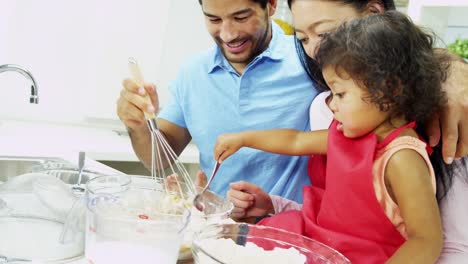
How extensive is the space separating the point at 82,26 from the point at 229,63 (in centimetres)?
118

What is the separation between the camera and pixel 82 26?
230cm

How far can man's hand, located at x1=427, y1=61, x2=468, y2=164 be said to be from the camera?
87 centimetres

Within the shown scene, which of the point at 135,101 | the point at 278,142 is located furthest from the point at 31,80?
the point at 278,142

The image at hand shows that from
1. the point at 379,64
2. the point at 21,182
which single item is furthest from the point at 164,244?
the point at 379,64

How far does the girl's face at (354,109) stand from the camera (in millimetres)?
837

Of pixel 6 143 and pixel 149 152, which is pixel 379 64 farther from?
→ pixel 6 143

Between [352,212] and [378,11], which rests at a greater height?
[378,11]

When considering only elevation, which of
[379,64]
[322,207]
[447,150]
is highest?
[379,64]

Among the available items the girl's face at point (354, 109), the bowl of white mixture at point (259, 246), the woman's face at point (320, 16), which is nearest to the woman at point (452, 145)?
the woman's face at point (320, 16)

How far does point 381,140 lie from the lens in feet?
2.80

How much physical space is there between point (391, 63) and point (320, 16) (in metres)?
0.24

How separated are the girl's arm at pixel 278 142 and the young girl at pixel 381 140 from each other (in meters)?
0.12

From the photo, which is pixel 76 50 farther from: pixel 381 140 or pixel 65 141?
pixel 381 140

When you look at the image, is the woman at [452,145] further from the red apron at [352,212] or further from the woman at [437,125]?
the red apron at [352,212]
